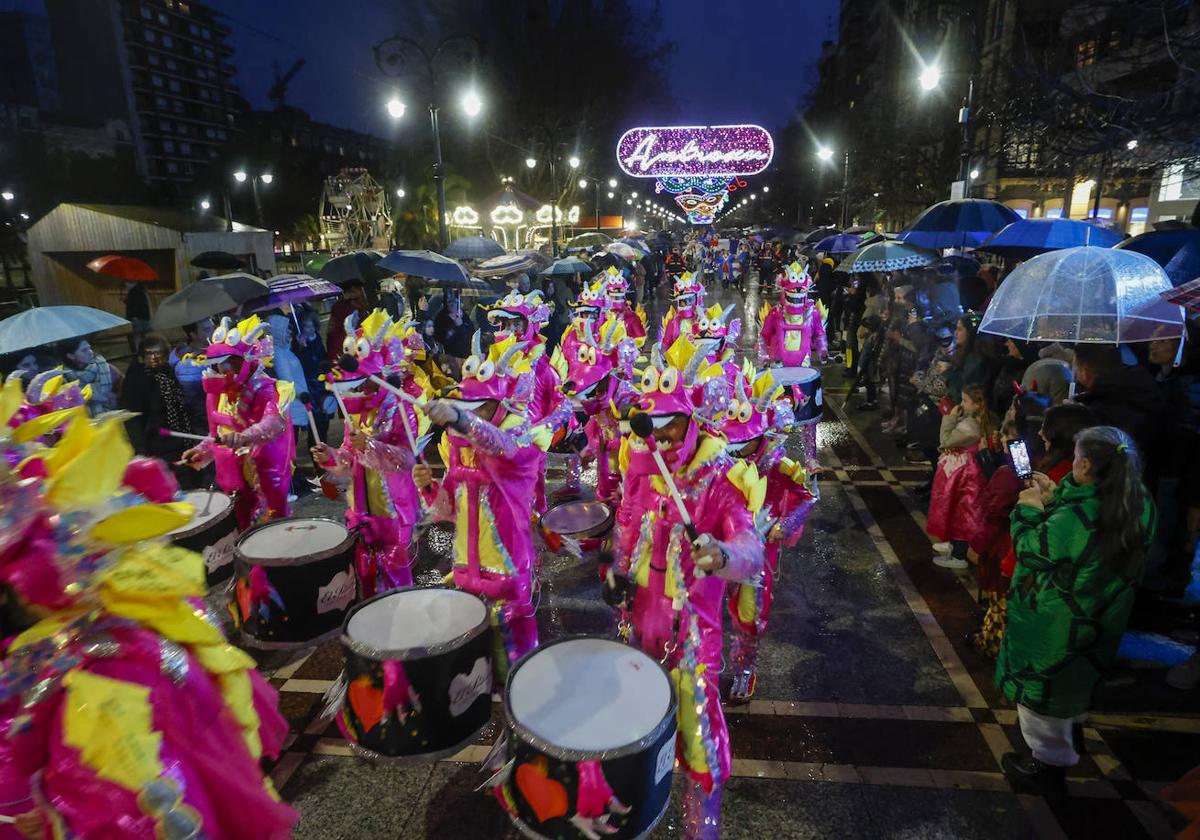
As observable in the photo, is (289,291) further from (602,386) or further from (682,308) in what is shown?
(682,308)

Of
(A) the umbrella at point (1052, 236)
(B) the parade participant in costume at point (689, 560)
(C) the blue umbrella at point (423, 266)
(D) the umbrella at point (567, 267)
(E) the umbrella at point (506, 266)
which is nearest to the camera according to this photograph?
(B) the parade participant in costume at point (689, 560)

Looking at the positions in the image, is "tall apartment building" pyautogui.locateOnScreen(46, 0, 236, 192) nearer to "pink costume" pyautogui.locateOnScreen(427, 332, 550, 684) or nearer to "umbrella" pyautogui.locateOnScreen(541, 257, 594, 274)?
"umbrella" pyautogui.locateOnScreen(541, 257, 594, 274)

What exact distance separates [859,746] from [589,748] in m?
2.15

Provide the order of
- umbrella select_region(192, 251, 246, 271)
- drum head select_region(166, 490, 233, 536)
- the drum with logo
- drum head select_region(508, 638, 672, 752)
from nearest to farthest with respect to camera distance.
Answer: drum head select_region(508, 638, 672, 752) → the drum with logo → drum head select_region(166, 490, 233, 536) → umbrella select_region(192, 251, 246, 271)

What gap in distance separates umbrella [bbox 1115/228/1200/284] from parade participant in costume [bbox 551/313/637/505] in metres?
4.70

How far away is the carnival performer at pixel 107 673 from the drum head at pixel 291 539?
2.40 metres

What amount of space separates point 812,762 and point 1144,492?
2200mm

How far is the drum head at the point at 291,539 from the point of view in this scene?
4297 mm

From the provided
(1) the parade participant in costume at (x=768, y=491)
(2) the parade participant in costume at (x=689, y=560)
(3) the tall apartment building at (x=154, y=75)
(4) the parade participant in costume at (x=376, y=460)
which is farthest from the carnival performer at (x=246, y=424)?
(3) the tall apartment building at (x=154, y=75)

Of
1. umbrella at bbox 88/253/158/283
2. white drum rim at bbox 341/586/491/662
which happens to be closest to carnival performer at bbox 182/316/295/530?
white drum rim at bbox 341/586/491/662

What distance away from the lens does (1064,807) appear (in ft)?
11.4

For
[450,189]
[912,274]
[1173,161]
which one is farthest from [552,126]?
[1173,161]

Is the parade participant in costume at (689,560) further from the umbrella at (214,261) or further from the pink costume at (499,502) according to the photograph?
the umbrella at (214,261)

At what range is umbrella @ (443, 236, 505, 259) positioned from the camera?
13334mm
